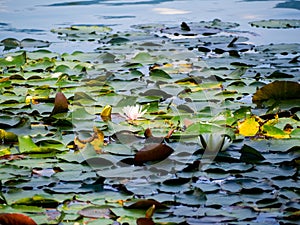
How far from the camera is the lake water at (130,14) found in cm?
510

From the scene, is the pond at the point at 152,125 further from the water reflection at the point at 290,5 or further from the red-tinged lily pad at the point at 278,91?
the water reflection at the point at 290,5

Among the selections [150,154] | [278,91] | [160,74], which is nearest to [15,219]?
[150,154]

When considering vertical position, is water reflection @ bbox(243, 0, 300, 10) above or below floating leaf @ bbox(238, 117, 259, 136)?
below

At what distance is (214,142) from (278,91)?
29.9 inches

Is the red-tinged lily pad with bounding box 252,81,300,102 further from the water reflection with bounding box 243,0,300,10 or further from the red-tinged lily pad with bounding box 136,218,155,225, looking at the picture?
the water reflection with bounding box 243,0,300,10

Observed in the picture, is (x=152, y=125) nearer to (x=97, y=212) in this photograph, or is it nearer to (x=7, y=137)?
(x=7, y=137)

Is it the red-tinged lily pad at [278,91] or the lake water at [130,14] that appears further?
the lake water at [130,14]

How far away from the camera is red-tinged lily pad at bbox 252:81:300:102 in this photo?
3061 millimetres

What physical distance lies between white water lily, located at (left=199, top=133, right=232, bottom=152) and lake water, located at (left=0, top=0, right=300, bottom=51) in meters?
2.24

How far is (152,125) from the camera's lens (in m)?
2.77

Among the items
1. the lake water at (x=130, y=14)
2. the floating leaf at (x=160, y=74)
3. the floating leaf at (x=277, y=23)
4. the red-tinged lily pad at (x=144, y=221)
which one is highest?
the red-tinged lily pad at (x=144, y=221)

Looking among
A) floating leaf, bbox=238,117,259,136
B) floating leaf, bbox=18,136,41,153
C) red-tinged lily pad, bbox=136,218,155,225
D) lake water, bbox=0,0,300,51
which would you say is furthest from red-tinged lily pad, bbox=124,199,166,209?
lake water, bbox=0,0,300,51

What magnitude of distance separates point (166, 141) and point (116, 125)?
27cm

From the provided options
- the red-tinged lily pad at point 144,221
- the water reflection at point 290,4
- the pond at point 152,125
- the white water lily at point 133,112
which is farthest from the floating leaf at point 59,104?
the water reflection at point 290,4
